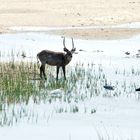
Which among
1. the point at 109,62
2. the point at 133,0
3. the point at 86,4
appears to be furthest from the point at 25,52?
the point at 133,0

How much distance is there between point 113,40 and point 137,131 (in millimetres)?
16468

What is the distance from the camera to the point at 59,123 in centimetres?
771

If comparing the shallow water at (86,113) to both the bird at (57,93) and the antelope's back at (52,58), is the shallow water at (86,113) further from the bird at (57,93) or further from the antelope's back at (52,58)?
the antelope's back at (52,58)

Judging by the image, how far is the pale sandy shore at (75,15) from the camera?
26922mm

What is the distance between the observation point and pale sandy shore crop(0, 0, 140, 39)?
2692 centimetres

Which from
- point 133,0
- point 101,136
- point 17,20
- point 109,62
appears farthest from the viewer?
point 133,0

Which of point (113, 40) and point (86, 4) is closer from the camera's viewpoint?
point (113, 40)

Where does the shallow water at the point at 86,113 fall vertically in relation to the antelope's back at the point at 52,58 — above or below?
below

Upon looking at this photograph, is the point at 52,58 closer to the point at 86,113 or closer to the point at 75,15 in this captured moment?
the point at 86,113

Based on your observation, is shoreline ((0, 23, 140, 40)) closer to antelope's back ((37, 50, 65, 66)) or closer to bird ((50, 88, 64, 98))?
antelope's back ((37, 50, 65, 66))

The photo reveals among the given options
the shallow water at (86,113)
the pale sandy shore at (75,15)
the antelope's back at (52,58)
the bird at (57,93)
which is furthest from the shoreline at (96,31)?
the bird at (57,93)

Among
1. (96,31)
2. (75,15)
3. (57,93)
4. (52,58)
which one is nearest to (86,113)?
(57,93)

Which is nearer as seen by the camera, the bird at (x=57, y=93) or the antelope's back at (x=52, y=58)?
the bird at (x=57, y=93)

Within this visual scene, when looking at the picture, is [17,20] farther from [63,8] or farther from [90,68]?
[90,68]
